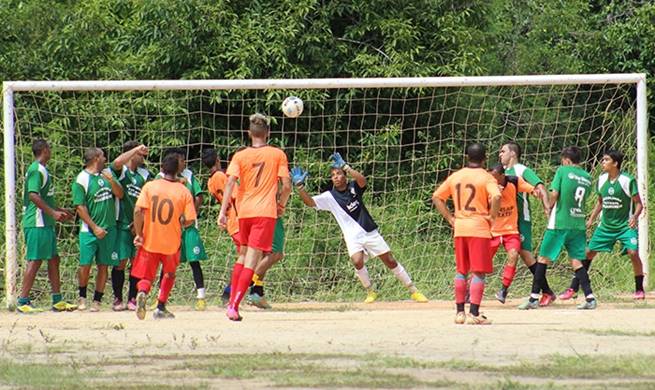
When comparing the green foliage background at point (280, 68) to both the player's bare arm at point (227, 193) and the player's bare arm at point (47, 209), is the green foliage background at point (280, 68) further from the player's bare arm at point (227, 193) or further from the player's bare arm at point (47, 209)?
the player's bare arm at point (227, 193)

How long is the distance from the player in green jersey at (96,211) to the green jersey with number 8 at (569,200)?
15.9 ft

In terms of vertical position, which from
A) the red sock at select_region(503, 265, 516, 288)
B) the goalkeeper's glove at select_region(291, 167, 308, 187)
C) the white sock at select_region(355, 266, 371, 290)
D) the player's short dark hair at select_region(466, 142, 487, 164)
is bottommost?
the white sock at select_region(355, 266, 371, 290)

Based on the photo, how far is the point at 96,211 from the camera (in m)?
15.4

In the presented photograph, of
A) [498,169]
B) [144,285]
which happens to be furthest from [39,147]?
[498,169]

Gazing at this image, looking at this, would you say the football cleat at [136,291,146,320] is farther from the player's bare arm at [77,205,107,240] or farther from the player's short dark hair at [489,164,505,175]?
the player's short dark hair at [489,164,505,175]

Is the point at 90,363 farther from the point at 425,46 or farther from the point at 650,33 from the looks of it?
the point at 650,33

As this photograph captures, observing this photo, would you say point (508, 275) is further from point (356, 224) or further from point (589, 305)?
point (356, 224)

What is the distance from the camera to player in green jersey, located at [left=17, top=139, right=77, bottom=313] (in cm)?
1505

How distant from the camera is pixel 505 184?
1528 centimetres

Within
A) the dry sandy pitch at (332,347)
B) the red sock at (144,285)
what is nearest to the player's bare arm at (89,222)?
the dry sandy pitch at (332,347)

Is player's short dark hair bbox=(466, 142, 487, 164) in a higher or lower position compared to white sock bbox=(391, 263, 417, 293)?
higher

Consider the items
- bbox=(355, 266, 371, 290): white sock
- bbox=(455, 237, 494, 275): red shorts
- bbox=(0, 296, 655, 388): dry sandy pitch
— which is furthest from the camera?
bbox=(355, 266, 371, 290): white sock

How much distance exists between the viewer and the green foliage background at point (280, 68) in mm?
17953

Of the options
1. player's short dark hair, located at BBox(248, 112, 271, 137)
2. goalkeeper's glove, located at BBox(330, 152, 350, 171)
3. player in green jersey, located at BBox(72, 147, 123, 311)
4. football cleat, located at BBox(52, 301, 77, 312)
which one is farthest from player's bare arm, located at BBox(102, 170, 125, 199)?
player's short dark hair, located at BBox(248, 112, 271, 137)
